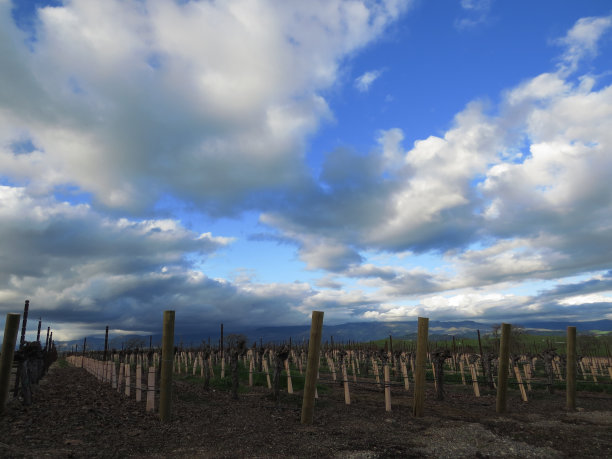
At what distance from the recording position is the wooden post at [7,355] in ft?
33.9

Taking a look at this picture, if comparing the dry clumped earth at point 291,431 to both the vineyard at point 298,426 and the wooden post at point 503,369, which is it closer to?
the vineyard at point 298,426

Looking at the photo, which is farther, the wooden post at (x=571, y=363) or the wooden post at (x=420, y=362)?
the wooden post at (x=571, y=363)

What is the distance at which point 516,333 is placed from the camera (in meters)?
67.9

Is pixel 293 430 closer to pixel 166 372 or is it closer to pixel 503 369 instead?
pixel 166 372

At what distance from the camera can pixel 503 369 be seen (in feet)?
41.8

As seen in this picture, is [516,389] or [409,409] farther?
[516,389]

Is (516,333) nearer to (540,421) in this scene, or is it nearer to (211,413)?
(540,421)

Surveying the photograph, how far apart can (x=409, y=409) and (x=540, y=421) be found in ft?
14.0

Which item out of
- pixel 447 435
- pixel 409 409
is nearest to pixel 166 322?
pixel 447 435

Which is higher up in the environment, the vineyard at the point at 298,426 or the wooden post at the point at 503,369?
the wooden post at the point at 503,369

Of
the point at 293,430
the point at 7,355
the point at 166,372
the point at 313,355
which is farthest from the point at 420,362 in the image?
the point at 7,355

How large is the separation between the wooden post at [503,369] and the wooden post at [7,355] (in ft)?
50.4

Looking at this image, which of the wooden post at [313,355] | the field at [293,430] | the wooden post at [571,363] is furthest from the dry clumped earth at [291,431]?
the wooden post at [313,355]

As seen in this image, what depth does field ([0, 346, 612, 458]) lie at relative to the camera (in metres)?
8.12
